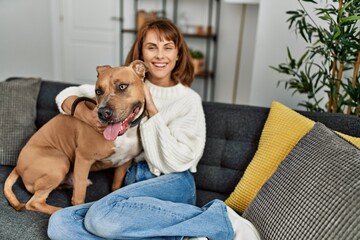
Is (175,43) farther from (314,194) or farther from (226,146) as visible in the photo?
(314,194)

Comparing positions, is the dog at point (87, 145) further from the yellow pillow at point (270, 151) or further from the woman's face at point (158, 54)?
the yellow pillow at point (270, 151)

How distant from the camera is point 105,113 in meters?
1.36

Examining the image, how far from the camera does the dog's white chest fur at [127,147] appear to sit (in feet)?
5.14

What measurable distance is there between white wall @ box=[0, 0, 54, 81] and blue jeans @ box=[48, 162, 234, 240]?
390cm

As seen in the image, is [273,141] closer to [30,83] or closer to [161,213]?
[161,213]

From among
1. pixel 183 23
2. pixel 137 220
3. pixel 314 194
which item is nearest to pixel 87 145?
pixel 137 220

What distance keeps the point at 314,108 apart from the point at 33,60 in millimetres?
3899

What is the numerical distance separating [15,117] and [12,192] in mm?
464

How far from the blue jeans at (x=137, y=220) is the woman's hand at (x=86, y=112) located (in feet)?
1.08

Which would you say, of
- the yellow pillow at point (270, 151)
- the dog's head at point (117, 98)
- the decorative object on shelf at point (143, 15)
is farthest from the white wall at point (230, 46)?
the dog's head at point (117, 98)

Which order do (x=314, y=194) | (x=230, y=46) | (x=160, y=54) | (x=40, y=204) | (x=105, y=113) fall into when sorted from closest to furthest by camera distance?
(x=314, y=194)
(x=105, y=113)
(x=40, y=204)
(x=160, y=54)
(x=230, y=46)

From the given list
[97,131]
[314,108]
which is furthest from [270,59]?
[97,131]

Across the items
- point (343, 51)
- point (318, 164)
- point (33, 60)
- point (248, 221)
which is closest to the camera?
point (318, 164)

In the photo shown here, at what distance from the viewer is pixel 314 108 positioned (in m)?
1.99
